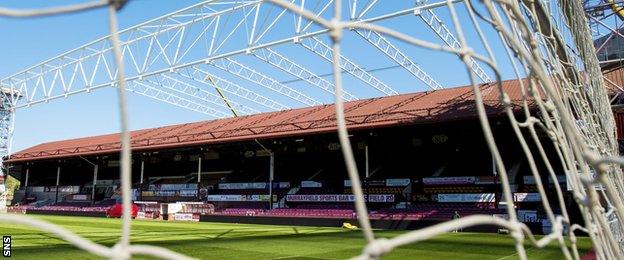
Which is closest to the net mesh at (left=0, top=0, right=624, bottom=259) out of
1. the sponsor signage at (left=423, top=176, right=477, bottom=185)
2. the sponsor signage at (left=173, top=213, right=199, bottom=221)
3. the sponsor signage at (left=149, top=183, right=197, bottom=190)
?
the sponsor signage at (left=423, top=176, right=477, bottom=185)

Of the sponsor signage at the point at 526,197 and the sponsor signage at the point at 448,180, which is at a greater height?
the sponsor signage at the point at 448,180

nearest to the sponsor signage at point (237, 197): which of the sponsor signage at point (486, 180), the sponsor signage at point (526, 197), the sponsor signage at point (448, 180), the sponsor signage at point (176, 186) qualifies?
the sponsor signage at point (176, 186)

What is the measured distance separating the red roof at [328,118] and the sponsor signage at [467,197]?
372cm

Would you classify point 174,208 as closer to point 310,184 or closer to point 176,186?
point 176,186

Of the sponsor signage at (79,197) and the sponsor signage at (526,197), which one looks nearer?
the sponsor signage at (526,197)

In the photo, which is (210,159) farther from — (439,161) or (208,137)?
(439,161)

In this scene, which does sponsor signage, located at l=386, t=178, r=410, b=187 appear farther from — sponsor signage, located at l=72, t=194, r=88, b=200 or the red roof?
sponsor signage, located at l=72, t=194, r=88, b=200

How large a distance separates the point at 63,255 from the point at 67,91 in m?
17.8

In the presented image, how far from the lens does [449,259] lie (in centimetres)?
872

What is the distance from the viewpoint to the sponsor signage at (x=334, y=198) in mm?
22158

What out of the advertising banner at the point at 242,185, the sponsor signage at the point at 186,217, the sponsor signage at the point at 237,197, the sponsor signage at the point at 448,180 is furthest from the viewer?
the advertising banner at the point at 242,185

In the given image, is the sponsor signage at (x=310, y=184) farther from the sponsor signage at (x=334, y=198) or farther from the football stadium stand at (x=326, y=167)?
the sponsor signage at (x=334, y=198)

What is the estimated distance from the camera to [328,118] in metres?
23.8

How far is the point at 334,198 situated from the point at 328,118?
387cm
